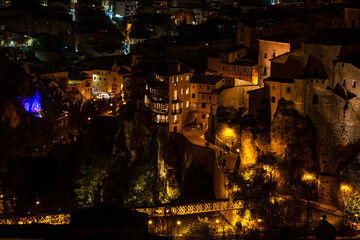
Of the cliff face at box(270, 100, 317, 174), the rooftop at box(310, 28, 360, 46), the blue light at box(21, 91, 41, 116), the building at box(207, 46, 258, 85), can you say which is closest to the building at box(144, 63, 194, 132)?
the building at box(207, 46, 258, 85)

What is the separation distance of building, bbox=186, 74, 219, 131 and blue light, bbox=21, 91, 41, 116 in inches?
810

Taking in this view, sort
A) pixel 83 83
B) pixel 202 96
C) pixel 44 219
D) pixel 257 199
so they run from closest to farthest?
pixel 44 219, pixel 257 199, pixel 202 96, pixel 83 83

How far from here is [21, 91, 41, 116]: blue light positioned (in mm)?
68325

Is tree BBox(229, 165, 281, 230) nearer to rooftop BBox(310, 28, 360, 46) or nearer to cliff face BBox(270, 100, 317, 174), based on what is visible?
cliff face BBox(270, 100, 317, 174)

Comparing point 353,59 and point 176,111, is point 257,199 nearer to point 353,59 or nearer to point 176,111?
point 353,59

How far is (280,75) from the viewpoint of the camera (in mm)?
48188

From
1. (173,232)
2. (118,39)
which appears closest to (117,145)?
(173,232)

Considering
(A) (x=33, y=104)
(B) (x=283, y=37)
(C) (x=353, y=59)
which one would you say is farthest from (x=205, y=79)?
(A) (x=33, y=104)

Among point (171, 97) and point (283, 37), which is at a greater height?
point (283, 37)

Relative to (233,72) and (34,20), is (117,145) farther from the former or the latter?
(34,20)

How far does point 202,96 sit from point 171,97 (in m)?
2.54

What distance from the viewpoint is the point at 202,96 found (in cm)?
5341

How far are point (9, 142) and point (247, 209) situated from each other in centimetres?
2750

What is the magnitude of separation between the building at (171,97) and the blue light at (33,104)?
18.2 meters
